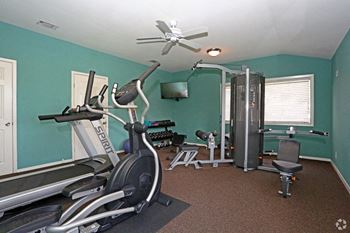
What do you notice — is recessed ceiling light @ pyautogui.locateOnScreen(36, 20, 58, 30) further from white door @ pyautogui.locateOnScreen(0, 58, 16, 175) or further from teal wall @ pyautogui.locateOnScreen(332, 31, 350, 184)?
teal wall @ pyautogui.locateOnScreen(332, 31, 350, 184)

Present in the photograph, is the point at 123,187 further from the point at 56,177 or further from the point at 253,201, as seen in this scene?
the point at 253,201

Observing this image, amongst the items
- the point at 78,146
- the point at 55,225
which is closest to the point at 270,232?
the point at 55,225

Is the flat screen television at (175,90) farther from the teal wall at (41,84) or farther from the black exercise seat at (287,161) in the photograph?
the black exercise seat at (287,161)

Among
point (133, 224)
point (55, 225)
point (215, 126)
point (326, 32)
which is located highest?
point (326, 32)

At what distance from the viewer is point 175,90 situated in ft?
20.7

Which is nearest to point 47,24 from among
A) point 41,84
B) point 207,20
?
point 41,84

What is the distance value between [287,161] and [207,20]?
8.66 feet

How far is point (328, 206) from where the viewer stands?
223 centimetres

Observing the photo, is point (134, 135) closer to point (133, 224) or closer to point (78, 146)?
point (133, 224)

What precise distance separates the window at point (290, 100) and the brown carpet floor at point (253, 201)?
153cm

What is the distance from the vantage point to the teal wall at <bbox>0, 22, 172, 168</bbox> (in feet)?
11.0

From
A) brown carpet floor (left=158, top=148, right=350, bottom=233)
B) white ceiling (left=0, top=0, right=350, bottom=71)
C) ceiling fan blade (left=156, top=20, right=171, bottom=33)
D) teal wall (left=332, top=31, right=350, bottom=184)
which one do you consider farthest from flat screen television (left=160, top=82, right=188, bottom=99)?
teal wall (left=332, top=31, right=350, bottom=184)

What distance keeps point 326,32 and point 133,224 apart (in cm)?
402

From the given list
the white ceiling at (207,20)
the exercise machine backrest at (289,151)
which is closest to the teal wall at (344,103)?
the white ceiling at (207,20)
